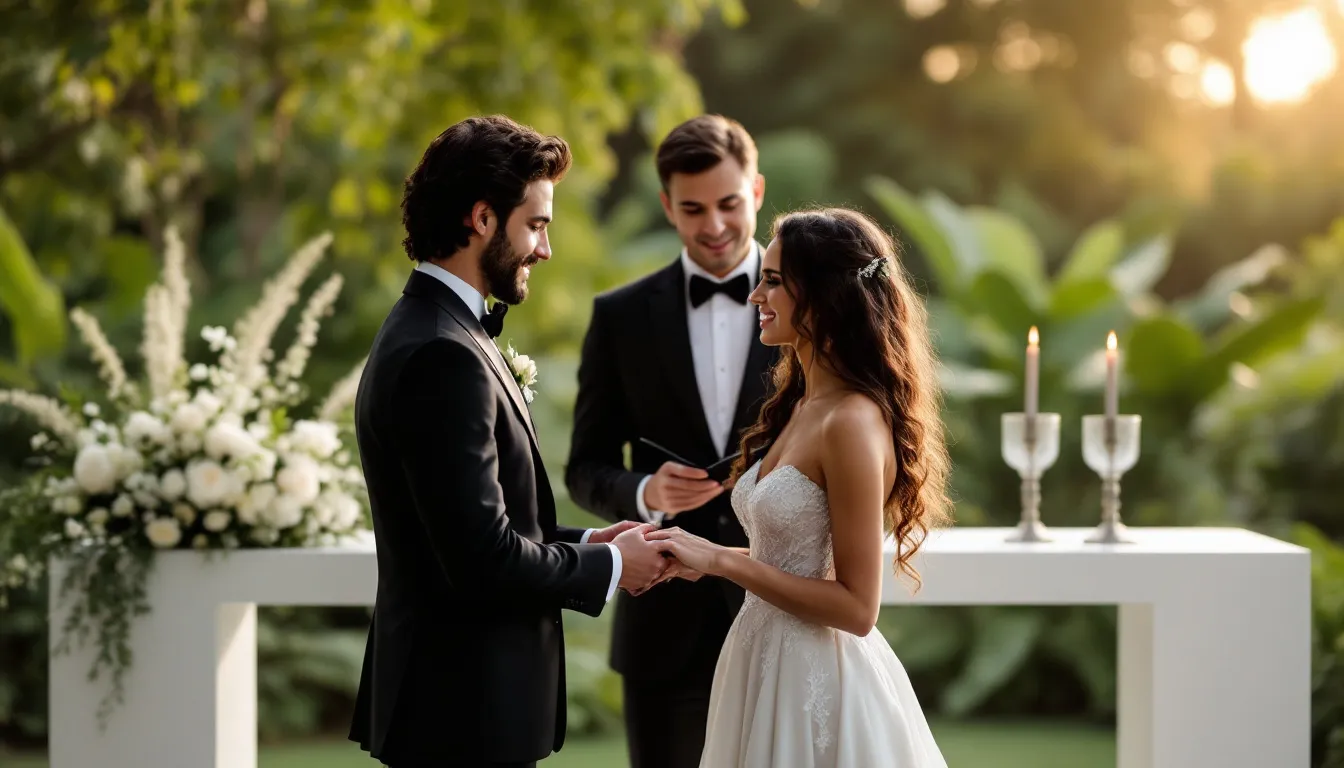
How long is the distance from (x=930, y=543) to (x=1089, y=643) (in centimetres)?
303

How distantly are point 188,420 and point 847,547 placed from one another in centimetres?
190

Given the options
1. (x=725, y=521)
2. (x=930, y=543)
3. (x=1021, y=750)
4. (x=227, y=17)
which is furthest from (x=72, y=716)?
(x=1021, y=750)

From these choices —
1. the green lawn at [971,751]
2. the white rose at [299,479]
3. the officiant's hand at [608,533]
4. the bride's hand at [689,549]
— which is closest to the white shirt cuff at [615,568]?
the bride's hand at [689,549]

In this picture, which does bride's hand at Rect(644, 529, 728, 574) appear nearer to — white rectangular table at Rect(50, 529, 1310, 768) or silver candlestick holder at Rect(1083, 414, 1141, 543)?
white rectangular table at Rect(50, 529, 1310, 768)

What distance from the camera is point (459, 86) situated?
6.34 meters

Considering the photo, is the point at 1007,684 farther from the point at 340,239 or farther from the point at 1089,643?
the point at 340,239

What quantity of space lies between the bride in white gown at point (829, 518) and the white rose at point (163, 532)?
147 centimetres

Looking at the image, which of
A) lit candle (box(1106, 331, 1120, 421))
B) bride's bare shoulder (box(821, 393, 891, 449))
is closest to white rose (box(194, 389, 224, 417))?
bride's bare shoulder (box(821, 393, 891, 449))

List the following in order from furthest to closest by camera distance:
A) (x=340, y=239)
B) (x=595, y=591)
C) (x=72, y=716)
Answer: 1. (x=340, y=239)
2. (x=72, y=716)
3. (x=595, y=591)

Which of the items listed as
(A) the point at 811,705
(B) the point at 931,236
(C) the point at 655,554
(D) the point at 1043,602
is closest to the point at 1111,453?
(D) the point at 1043,602

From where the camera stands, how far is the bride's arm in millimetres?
2531

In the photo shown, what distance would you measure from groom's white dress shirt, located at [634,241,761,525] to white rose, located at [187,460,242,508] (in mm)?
1217

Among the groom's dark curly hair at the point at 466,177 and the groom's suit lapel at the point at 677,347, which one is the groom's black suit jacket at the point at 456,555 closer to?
the groom's dark curly hair at the point at 466,177

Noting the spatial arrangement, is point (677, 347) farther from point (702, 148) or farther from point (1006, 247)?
point (1006, 247)
